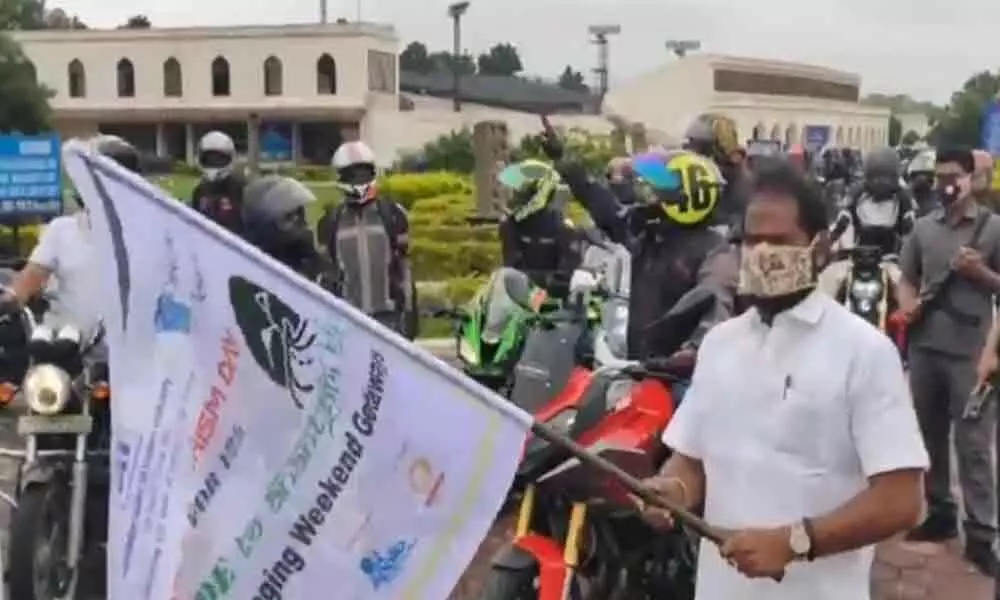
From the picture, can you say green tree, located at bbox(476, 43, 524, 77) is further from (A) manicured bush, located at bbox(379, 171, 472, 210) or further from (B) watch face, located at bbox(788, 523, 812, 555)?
(B) watch face, located at bbox(788, 523, 812, 555)

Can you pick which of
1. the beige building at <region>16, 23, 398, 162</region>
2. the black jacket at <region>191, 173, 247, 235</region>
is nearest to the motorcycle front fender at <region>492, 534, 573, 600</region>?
the black jacket at <region>191, 173, 247, 235</region>

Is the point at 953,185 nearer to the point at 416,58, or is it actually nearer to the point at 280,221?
the point at 280,221

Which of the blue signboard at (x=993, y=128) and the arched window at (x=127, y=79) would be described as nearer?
the blue signboard at (x=993, y=128)

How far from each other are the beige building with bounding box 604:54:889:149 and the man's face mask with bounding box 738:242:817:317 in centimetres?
6525

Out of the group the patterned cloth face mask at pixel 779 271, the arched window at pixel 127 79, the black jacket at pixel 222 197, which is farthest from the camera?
the arched window at pixel 127 79

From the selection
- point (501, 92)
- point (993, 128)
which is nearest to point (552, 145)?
point (993, 128)

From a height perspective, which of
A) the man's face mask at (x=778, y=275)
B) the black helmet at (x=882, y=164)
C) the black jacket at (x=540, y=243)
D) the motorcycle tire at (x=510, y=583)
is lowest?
the motorcycle tire at (x=510, y=583)

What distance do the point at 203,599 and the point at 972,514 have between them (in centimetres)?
475

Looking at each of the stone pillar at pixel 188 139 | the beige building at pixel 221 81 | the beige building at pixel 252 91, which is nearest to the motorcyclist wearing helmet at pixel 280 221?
the beige building at pixel 252 91

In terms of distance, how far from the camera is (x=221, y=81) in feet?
227

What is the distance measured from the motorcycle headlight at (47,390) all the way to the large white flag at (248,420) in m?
3.05

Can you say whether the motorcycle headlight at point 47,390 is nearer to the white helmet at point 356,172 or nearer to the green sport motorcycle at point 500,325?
the green sport motorcycle at point 500,325

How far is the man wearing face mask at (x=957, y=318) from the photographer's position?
22.0ft

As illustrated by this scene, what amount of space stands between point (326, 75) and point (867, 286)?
2339 inches
